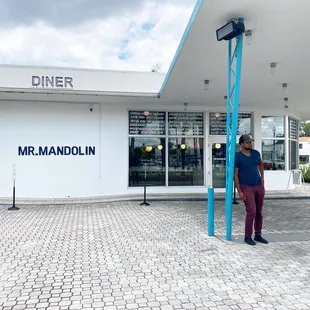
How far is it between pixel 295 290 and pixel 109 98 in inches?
322

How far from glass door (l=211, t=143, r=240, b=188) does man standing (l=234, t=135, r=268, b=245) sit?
6.72 meters

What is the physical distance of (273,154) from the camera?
13.4m

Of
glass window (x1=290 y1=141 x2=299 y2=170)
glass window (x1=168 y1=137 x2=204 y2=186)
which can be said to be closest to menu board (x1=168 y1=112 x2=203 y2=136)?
glass window (x1=168 y1=137 x2=204 y2=186)

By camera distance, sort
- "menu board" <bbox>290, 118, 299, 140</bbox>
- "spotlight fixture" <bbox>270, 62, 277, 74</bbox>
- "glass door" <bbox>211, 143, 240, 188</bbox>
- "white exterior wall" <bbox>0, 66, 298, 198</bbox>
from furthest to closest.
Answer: "menu board" <bbox>290, 118, 299, 140</bbox>
"glass door" <bbox>211, 143, 240, 188</bbox>
"white exterior wall" <bbox>0, 66, 298, 198</bbox>
"spotlight fixture" <bbox>270, 62, 277, 74</bbox>

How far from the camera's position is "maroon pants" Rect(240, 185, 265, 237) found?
5.59m

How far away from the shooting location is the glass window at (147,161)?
38.9 feet

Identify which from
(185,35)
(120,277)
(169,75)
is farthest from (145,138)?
(120,277)

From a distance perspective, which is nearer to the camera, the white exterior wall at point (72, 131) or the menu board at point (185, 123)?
the white exterior wall at point (72, 131)

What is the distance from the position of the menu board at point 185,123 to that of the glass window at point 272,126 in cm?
273

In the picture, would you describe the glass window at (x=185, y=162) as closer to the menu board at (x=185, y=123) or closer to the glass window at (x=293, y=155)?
the menu board at (x=185, y=123)

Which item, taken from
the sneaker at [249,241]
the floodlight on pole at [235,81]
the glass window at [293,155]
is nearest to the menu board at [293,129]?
the glass window at [293,155]

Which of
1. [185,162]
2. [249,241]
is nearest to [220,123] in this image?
[185,162]

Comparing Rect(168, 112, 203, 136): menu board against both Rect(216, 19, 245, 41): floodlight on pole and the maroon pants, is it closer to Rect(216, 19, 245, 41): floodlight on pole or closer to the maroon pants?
the maroon pants

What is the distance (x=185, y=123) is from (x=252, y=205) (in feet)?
23.3
